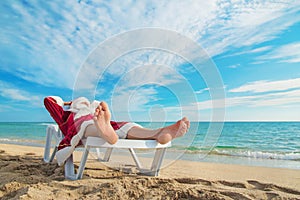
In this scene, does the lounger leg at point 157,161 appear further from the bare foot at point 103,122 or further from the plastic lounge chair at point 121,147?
the bare foot at point 103,122

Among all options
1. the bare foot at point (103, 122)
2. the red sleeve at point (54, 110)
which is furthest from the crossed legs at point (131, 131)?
the red sleeve at point (54, 110)

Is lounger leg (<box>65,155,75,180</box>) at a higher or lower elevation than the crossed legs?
lower

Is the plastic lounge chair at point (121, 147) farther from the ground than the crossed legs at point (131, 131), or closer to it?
closer to it

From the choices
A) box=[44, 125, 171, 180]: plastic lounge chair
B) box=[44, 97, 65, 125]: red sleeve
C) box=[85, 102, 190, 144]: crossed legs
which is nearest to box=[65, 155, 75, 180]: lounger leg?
box=[44, 125, 171, 180]: plastic lounge chair

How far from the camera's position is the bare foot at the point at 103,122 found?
6.15ft

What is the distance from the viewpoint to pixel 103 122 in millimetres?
1896

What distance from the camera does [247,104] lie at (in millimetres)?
16609

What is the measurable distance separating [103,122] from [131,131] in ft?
1.66

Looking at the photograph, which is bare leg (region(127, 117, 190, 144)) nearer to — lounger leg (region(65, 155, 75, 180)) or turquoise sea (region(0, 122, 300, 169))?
turquoise sea (region(0, 122, 300, 169))

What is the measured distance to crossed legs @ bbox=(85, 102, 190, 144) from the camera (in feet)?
6.18

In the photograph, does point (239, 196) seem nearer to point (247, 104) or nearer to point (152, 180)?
point (152, 180)

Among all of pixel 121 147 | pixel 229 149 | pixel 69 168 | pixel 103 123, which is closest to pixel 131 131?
pixel 121 147

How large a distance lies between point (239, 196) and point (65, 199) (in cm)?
121

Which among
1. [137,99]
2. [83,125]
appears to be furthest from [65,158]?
[137,99]
